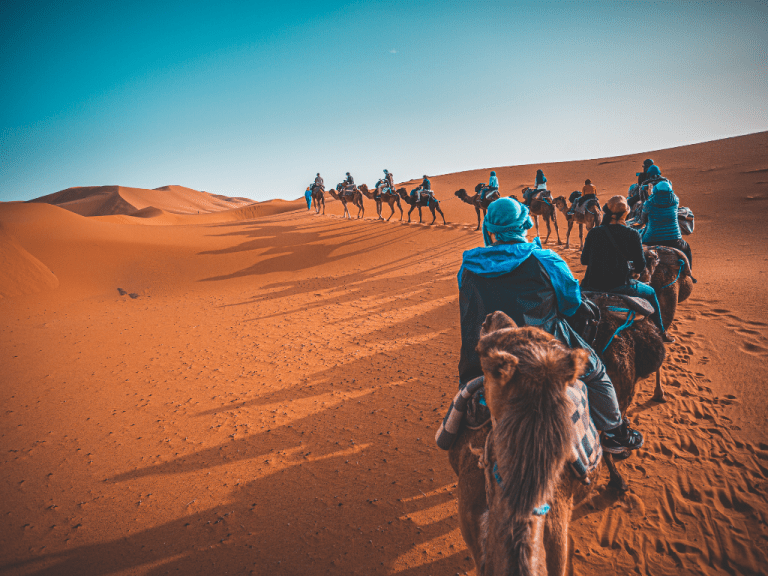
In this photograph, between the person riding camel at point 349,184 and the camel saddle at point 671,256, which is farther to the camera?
the person riding camel at point 349,184

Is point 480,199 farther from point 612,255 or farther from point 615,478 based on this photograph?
point 615,478

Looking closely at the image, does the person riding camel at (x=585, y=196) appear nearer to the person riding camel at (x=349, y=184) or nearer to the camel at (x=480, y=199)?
the camel at (x=480, y=199)

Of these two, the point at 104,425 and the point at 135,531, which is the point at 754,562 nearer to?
the point at 135,531

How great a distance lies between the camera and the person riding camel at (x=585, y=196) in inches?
450

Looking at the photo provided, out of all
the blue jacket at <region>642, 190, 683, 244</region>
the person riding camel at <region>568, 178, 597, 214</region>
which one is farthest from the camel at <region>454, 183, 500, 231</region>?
the blue jacket at <region>642, 190, 683, 244</region>

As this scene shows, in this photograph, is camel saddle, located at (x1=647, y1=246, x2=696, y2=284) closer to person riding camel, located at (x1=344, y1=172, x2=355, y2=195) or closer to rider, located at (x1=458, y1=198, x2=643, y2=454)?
rider, located at (x1=458, y1=198, x2=643, y2=454)

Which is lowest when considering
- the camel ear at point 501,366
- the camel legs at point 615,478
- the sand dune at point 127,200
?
the camel legs at point 615,478

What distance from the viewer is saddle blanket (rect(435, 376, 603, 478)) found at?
191 centimetres

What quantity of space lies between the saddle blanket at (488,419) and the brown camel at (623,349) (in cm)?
169

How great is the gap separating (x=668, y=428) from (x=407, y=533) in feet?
12.4

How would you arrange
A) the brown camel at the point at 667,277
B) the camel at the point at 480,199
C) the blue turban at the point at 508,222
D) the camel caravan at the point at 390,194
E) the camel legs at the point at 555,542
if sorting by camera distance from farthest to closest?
the camel caravan at the point at 390,194 → the camel at the point at 480,199 → the brown camel at the point at 667,277 → the blue turban at the point at 508,222 → the camel legs at the point at 555,542

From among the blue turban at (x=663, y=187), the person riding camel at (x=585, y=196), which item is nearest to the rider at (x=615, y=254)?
the blue turban at (x=663, y=187)

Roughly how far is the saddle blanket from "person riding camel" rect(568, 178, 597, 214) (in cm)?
1126

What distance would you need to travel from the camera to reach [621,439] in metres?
3.07
